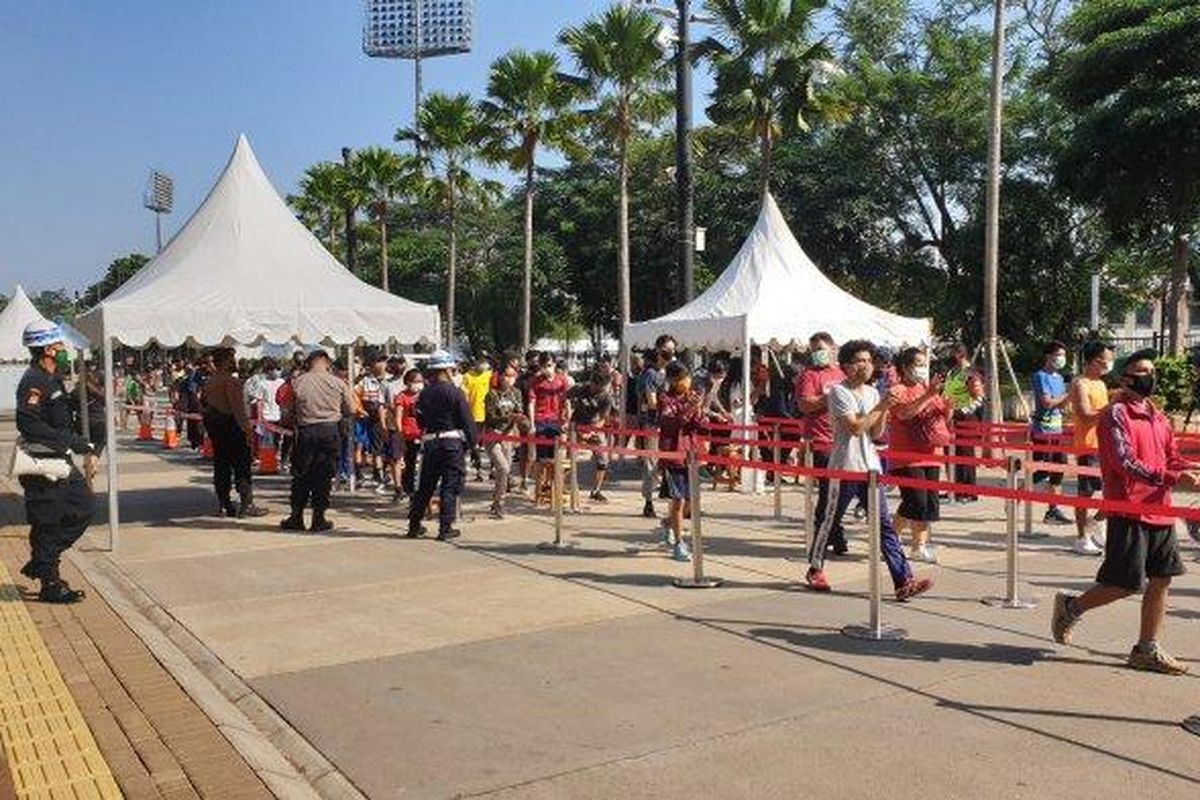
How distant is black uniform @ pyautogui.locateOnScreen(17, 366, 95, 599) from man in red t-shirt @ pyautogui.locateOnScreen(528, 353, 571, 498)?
5.86m

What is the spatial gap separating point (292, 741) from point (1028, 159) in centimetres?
3406

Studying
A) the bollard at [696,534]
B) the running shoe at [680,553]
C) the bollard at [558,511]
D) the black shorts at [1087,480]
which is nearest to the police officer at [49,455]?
the bollard at [558,511]

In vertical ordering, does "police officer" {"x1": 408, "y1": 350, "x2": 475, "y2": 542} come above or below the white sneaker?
above

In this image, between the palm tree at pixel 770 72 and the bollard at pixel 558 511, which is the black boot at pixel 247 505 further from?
the palm tree at pixel 770 72

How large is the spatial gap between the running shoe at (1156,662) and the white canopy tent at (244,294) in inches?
329

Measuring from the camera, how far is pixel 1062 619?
598cm

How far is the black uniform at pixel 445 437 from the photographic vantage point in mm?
10047

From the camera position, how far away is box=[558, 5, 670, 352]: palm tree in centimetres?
2430

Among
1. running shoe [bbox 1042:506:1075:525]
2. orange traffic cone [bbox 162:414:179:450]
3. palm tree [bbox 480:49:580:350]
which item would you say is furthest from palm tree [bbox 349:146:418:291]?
running shoe [bbox 1042:506:1075:525]

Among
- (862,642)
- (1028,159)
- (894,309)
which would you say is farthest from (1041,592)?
(894,309)

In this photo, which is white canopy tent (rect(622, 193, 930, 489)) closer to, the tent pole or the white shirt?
the white shirt

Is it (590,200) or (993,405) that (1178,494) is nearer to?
(993,405)

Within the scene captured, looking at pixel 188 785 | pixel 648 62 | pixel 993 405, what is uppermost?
pixel 648 62

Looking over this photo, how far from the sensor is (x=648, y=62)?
24562 mm
